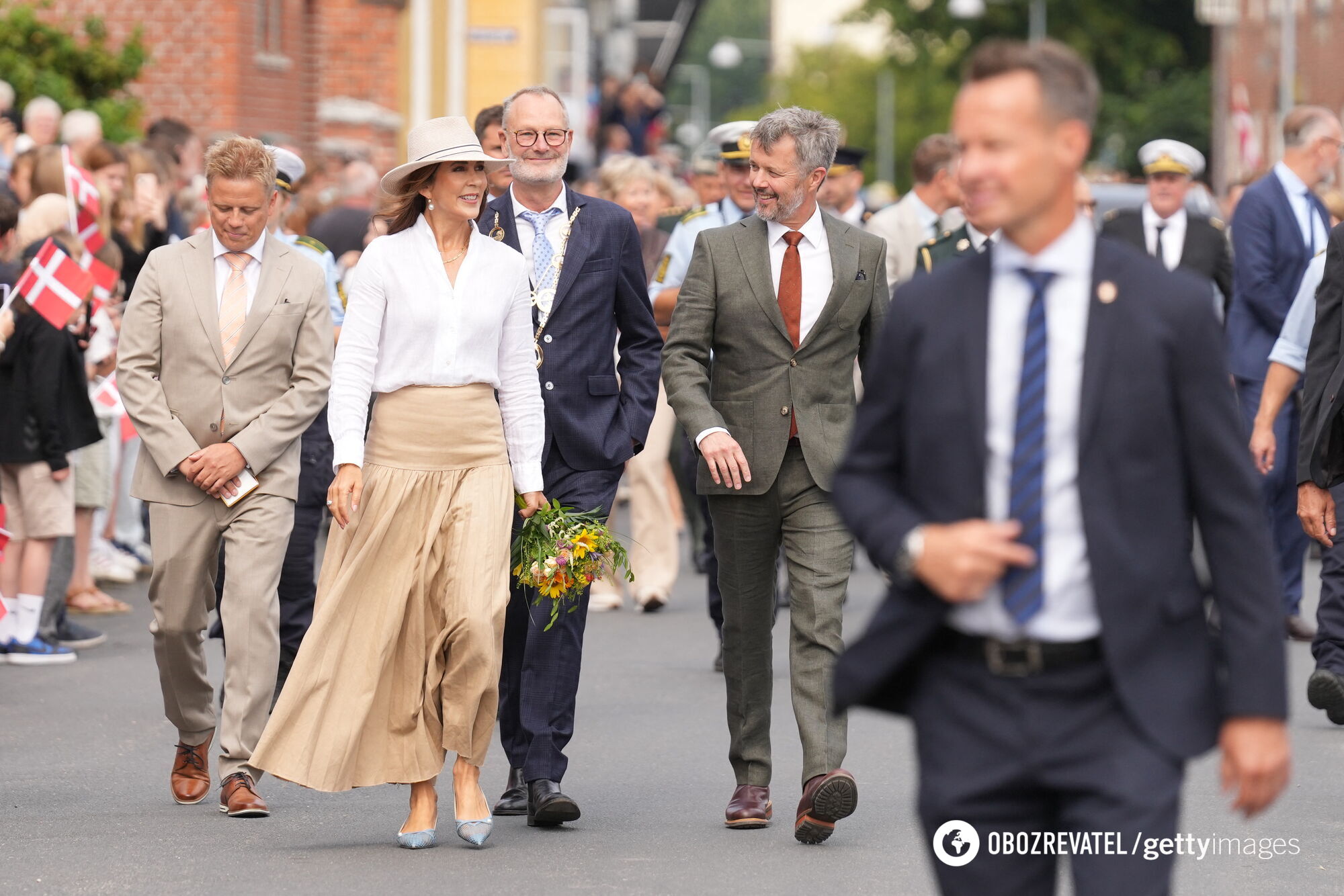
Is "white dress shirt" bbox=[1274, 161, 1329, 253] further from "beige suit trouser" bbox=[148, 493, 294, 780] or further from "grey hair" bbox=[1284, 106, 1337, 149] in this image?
"beige suit trouser" bbox=[148, 493, 294, 780]

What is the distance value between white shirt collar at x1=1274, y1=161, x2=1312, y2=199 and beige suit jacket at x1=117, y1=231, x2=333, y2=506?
250 inches

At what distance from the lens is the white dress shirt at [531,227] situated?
7.43 meters

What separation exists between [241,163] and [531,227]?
1.02 metres

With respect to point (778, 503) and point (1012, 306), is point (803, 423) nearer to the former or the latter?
point (778, 503)

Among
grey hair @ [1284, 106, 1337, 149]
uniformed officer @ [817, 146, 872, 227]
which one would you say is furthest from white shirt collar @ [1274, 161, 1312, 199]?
uniformed officer @ [817, 146, 872, 227]

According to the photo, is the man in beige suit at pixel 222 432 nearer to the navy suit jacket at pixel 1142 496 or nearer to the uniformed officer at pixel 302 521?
the uniformed officer at pixel 302 521

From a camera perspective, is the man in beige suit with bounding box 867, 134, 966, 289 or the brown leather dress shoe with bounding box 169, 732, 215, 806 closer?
the brown leather dress shoe with bounding box 169, 732, 215, 806

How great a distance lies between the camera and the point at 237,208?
7.48m

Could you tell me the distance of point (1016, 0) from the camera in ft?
203

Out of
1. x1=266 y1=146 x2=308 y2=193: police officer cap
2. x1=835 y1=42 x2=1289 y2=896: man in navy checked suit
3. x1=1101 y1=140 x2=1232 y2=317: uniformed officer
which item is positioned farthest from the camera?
x1=1101 y1=140 x2=1232 y2=317: uniformed officer

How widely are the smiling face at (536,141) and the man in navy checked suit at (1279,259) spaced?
5.23 meters

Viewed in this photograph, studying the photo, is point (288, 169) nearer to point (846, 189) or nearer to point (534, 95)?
point (534, 95)

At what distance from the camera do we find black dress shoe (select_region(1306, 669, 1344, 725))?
344 inches

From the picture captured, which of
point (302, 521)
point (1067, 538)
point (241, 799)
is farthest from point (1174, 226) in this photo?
point (1067, 538)
